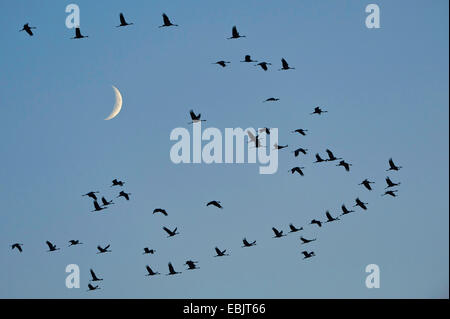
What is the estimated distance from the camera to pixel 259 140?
9294 centimetres
